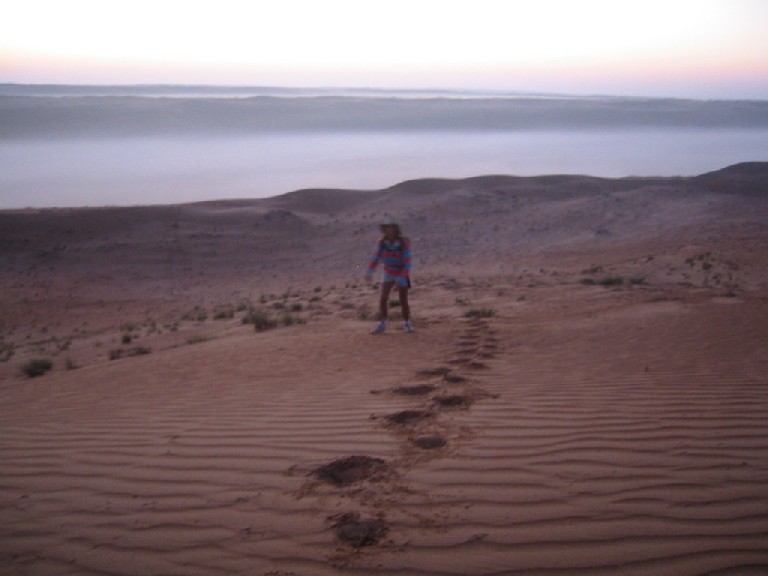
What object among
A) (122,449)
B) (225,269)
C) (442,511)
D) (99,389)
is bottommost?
(225,269)

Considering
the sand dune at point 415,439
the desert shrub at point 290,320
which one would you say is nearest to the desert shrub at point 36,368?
the sand dune at point 415,439

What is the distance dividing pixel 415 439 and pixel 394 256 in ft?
15.1

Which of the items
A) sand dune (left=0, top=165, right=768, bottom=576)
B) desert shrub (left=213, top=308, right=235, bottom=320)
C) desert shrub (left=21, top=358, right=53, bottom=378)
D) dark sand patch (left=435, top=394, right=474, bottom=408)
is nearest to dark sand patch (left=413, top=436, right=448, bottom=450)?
sand dune (left=0, top=165, right=768, bottom=576)

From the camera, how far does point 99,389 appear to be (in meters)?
7.46

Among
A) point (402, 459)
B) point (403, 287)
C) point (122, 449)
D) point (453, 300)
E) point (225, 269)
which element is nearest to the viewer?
point (402, 459)

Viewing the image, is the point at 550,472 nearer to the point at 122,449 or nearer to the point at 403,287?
the point at 122,449

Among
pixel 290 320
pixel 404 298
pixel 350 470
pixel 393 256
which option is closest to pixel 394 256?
pixel 393 256

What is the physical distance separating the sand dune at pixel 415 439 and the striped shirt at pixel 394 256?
3.21 feet

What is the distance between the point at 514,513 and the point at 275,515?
134 centimetres

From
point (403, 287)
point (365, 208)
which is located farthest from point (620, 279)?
point (365, 208)

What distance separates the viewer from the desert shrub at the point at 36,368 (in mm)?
9562

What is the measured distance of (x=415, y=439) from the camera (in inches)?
183

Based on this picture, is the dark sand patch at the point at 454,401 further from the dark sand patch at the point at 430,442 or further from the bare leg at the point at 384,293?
the bare leg at the point at 384,293

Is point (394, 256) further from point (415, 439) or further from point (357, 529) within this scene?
point (357, 529)
